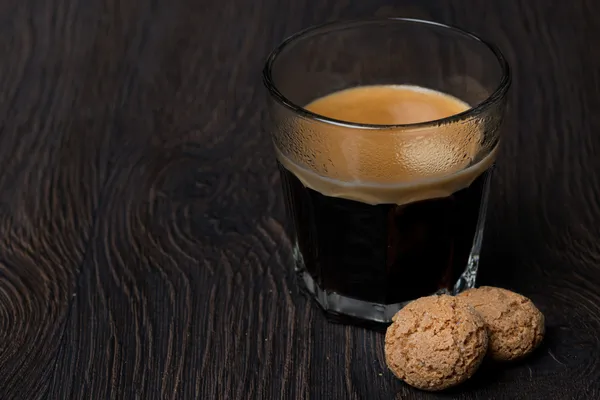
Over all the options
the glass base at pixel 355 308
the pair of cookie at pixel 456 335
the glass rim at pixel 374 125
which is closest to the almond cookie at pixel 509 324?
the pair of cookie at pixel 456 335

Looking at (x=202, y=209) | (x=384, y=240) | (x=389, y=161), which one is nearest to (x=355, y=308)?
(x=384, y=240)

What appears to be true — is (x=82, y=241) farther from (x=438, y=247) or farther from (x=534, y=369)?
(x=534, y=369)

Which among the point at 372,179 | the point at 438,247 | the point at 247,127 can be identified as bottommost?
the point at 247,127

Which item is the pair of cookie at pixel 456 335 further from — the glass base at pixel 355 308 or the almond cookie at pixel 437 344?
the glass base at pixel 355 308

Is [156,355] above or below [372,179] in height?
below

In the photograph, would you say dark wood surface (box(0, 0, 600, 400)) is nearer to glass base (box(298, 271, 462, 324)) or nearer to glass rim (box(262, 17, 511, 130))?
glass base (box(298, 271, 462, 324))

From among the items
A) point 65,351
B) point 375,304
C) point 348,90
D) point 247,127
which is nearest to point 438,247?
point 375,304
